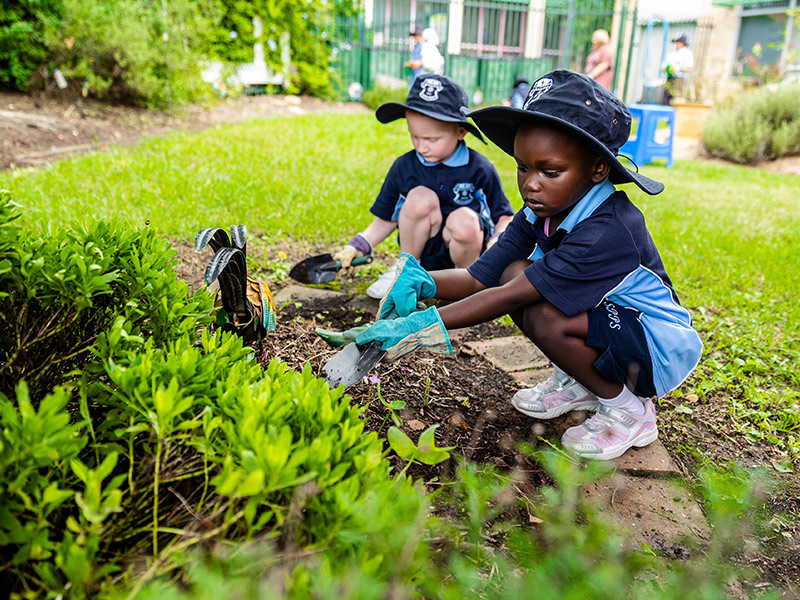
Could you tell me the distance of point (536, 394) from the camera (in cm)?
248

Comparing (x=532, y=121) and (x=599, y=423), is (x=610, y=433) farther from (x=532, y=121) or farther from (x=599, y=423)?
(x=532, y=121)

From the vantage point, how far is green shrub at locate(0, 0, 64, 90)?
767cm

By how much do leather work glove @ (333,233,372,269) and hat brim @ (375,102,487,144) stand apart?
666 mm

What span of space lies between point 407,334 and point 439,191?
5.23ft

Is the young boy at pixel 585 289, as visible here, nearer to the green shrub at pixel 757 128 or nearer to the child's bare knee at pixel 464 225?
the child's bare knee at pixel 464 225

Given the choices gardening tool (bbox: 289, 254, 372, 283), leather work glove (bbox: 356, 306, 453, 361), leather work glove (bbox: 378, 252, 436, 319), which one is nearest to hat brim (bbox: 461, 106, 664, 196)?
leather work glove (bbox: 378, 252, 436, 319)

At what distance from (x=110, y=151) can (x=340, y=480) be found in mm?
6025

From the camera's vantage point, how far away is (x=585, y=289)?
6.80 feet

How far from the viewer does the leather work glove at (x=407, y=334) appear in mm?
1956

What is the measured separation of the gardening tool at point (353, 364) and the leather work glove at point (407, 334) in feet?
0.09

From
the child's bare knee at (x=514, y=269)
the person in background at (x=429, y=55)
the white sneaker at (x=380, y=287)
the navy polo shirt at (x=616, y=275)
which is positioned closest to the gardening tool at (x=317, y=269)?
the white sneaker at (x=380, y=287)

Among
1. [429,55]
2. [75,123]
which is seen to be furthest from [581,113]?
[429,55]

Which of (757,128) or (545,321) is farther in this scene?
(757,128)

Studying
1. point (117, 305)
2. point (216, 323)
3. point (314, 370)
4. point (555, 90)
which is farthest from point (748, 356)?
point (117, 305)
